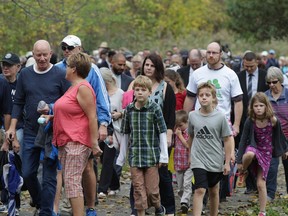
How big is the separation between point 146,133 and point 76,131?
1.22 meters

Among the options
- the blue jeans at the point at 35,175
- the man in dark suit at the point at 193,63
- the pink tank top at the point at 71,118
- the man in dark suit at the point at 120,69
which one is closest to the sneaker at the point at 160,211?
the blue jeans at the point at 35,175

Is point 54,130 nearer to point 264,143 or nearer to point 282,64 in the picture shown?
point 264,143

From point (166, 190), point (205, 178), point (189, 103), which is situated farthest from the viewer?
point (189, 103)

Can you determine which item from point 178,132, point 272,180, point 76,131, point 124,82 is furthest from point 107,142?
point 272,180

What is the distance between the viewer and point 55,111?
29.4ft

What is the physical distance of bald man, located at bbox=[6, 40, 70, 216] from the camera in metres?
9.59

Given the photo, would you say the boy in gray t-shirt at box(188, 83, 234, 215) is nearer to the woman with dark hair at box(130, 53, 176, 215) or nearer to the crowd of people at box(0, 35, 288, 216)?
the crowd of people at box(0, 35, 288, 216)

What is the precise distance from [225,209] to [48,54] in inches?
151

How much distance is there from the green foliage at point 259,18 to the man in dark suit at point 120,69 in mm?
26471

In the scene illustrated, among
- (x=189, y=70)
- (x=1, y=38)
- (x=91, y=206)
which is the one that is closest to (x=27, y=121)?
(x=91, y=206)

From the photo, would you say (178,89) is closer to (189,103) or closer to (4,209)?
(189,103)

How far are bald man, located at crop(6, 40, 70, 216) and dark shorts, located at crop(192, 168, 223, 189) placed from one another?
1.66 metres

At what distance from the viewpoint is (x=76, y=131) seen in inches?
352

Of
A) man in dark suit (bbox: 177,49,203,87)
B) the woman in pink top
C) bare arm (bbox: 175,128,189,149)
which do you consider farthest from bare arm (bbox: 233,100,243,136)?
the woman in pink top
